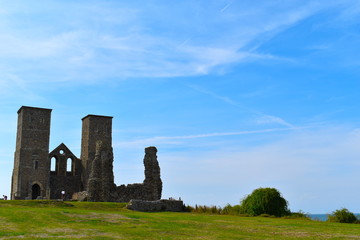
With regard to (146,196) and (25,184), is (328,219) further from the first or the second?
(25,184)

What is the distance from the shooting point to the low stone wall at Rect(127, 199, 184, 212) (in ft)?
104

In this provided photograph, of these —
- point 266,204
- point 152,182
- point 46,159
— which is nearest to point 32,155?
point 46,159

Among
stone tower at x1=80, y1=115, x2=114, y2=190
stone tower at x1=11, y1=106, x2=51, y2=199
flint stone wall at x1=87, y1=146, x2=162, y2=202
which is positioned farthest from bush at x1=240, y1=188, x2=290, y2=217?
stone tower at x1=80, y1=115, x2=114, y2=190

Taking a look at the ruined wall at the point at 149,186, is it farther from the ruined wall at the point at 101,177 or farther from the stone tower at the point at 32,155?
the stone tower at the point at 32,155

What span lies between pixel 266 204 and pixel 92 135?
41.0m

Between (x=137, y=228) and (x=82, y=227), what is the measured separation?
2213mm

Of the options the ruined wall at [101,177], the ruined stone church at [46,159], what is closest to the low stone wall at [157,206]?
the ruined wall at [101,177]

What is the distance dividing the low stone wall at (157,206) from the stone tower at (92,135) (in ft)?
108

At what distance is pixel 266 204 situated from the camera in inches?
1198

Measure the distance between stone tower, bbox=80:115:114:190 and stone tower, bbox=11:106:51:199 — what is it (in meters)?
6.14

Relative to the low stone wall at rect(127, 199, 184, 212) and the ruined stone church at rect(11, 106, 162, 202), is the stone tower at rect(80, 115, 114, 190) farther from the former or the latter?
the low stone wall at rect(127, 199, 184, 212)

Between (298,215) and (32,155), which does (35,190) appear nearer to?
(32,155)

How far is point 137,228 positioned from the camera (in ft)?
58.5

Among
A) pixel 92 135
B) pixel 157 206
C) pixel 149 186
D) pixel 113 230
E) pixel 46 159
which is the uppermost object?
pixel 92 135
